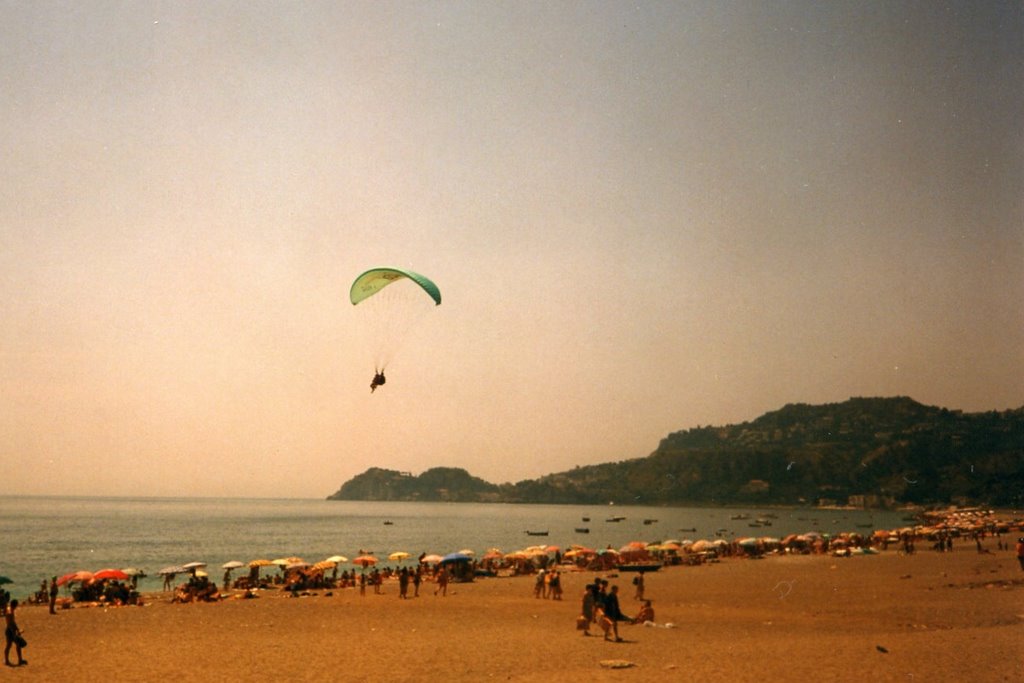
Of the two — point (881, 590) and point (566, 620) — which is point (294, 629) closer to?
point (566, 620)

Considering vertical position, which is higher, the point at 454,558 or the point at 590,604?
the point at 590,604

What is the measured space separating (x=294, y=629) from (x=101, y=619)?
Result: 6254 mm

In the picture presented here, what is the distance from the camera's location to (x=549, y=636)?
15633mm

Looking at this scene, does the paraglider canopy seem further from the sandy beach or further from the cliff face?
the cliff face

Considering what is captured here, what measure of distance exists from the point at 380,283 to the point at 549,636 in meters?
9.23

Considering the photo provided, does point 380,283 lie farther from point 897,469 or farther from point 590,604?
point 897,469

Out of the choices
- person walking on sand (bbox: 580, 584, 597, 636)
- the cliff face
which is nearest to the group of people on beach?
person walking on sand (bbox: 580, 584, 597, 636)

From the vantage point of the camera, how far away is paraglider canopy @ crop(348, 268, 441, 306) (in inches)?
677

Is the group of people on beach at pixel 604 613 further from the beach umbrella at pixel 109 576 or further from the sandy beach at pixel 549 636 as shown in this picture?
the beach umbrella at pixel 109 576

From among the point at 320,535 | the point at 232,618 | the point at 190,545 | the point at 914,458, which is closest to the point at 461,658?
the point at 232,618

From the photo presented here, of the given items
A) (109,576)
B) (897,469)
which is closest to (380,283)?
(109,576)

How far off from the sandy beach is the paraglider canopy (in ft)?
25.1

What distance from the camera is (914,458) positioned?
507 ft

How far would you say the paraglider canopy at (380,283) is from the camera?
1721 cm
